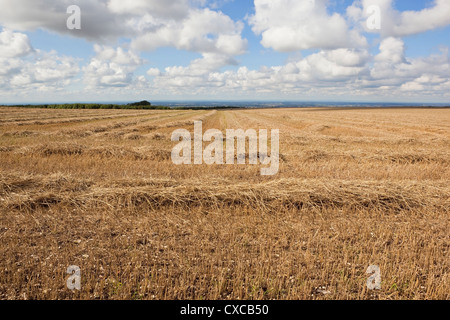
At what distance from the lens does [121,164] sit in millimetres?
9758

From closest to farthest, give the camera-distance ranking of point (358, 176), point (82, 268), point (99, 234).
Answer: point (82, 268)
point (99, 234)
point (358, 176)

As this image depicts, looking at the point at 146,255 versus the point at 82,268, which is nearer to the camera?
the point at 82,268

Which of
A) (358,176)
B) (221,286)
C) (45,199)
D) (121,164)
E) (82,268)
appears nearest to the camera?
(221,286)

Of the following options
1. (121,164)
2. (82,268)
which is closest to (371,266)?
(82,268)

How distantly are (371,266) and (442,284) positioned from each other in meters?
0.77

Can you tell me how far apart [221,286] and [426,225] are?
429 centimetres

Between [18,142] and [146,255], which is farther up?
[18,142]

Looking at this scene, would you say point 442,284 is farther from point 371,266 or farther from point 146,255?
point 146,255
